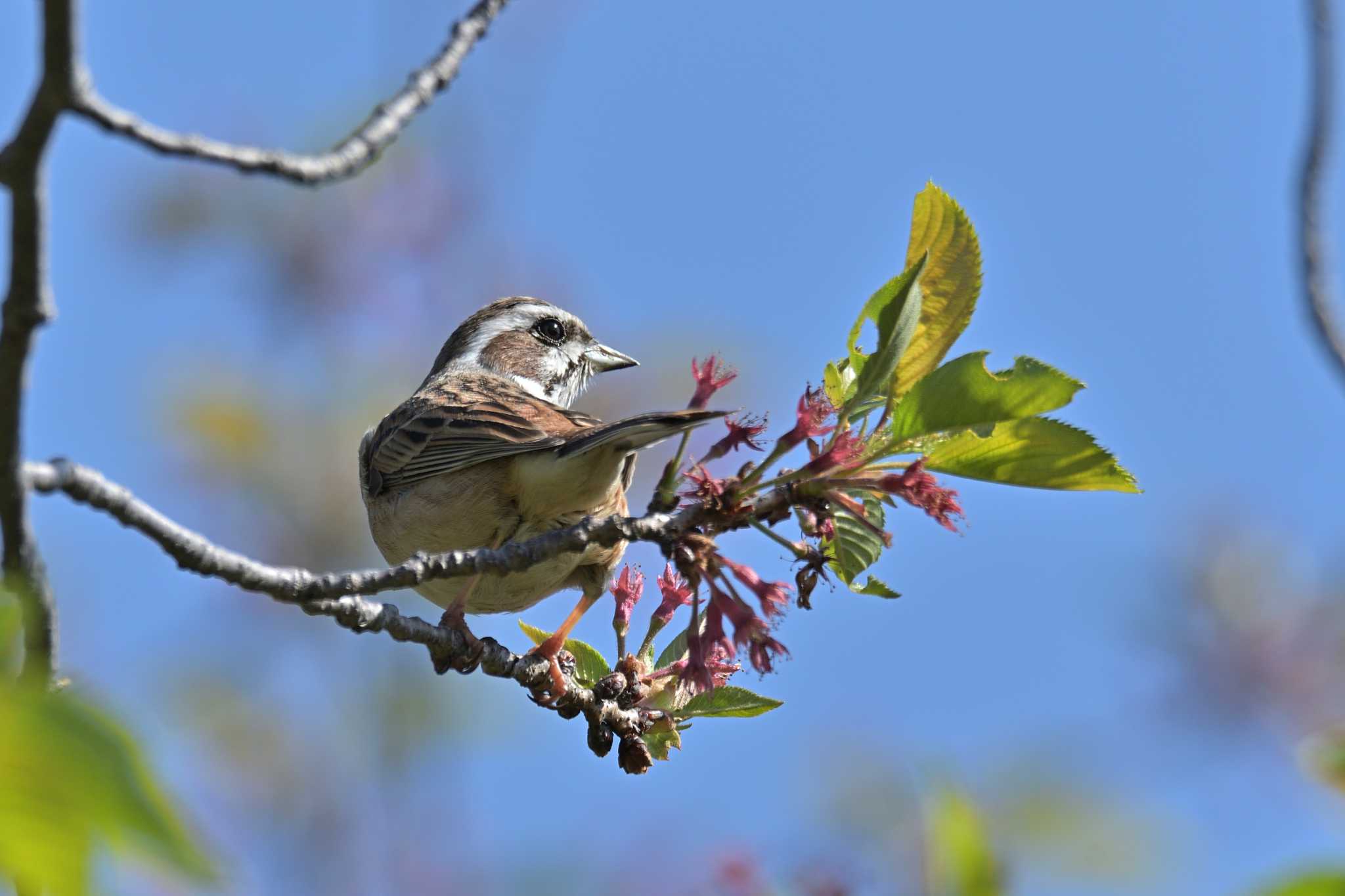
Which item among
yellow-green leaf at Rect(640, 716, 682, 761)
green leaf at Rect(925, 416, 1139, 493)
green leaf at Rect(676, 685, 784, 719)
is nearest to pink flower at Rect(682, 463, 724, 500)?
green leaf at Rect(925, 416, 1139, 493)

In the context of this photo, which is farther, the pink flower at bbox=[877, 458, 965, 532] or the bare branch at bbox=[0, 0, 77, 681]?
the pink flower at bbox=[877, 458, 965, 532]

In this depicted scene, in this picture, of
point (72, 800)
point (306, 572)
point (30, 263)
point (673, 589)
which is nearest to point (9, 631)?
point (72, 800)

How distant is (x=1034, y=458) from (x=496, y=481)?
8.85ft

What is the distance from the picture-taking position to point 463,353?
8289mm

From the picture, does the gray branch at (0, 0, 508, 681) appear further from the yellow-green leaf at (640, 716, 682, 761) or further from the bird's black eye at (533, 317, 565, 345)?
the bird's black eye at (533, 317, 565, 345)

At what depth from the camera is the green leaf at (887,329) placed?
321 cm

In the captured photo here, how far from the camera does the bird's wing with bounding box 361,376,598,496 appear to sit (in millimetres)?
5523

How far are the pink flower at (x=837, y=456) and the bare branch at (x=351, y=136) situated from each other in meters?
1.37

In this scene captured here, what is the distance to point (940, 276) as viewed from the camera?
353cm

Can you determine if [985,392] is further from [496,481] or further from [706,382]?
[496,481]

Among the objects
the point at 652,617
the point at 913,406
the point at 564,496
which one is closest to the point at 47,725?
the point at 913,406

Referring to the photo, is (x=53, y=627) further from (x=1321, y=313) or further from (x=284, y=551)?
(x=284, y=551)

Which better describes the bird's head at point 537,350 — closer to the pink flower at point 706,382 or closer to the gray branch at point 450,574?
the gray branch at point 450,574

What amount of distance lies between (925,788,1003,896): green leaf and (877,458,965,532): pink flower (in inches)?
68.1
